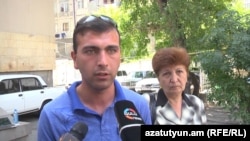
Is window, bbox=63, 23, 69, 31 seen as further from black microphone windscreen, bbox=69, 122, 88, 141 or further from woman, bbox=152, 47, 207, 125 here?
black microphone windscreen, bbox=69, 122, 88, 141

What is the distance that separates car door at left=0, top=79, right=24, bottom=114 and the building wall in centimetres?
353

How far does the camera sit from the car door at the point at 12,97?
10031 millimetres

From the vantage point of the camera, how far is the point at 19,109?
10.6m

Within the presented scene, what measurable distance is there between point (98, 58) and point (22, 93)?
9.67m

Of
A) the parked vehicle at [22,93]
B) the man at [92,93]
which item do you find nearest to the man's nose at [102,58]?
the man at [92,93]

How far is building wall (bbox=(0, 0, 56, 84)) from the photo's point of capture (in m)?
14.1

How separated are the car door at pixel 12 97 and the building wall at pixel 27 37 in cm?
353

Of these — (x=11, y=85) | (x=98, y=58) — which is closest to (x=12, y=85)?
(x=11, y=85)

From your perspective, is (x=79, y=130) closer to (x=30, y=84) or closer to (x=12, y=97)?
(x=12, y=97)

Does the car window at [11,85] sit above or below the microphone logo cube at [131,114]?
below

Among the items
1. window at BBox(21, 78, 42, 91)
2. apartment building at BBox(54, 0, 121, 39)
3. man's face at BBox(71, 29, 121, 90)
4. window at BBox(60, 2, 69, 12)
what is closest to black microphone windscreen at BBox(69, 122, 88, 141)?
man's face at BBox(71, 29, 121, 90)

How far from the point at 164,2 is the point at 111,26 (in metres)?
7.93

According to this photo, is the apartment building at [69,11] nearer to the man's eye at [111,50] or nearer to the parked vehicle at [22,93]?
the parked vehicle at [22,93]

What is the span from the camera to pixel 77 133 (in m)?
1.32
